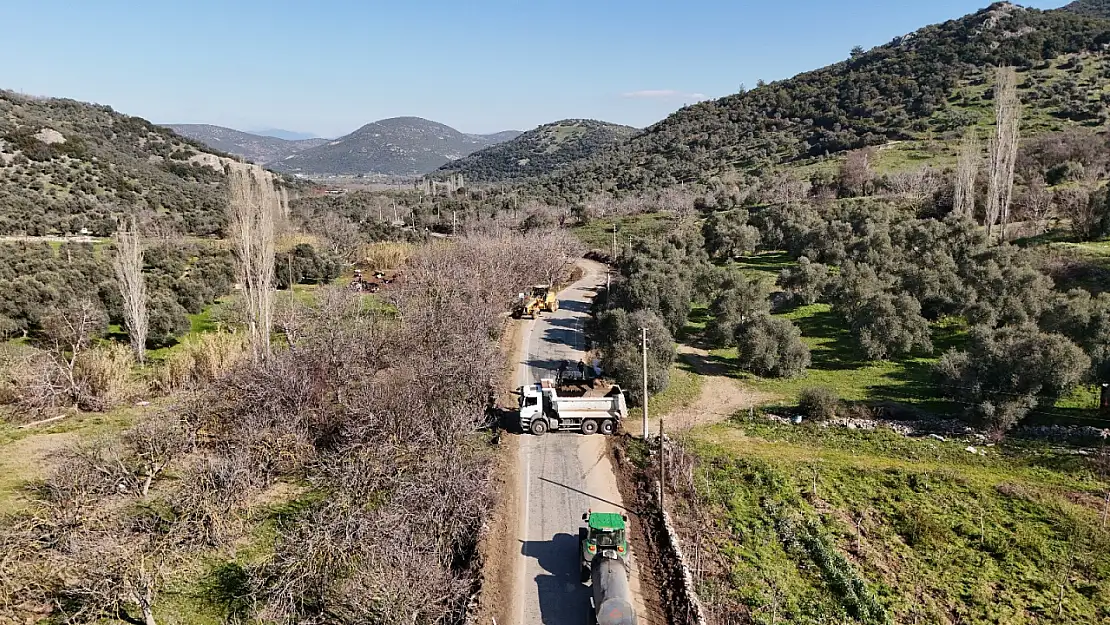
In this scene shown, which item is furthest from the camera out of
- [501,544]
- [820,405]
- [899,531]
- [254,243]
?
[254,243]

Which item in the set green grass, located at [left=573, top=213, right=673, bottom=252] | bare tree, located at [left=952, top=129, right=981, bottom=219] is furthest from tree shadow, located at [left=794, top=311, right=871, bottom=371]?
green grass, located at [left=573, top=213, right=673, bottom=252]

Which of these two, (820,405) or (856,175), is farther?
(856,175)

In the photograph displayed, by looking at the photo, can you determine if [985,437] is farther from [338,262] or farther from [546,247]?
[338,262]

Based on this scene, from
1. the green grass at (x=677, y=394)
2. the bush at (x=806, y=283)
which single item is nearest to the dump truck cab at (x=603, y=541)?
the green grass at (x=677, y=394)

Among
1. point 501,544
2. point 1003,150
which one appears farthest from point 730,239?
point 501,544

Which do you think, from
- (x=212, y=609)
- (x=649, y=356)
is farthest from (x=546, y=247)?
(x=212, y=609)

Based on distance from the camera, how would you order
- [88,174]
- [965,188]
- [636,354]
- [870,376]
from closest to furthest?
[636,354]
[870,376]
[965,188]
[88,174]

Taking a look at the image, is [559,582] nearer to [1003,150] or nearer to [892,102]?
[1003,150]

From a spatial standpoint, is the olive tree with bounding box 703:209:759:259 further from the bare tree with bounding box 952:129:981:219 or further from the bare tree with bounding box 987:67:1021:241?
the bare tree with bounding box 987:67:1021:241
